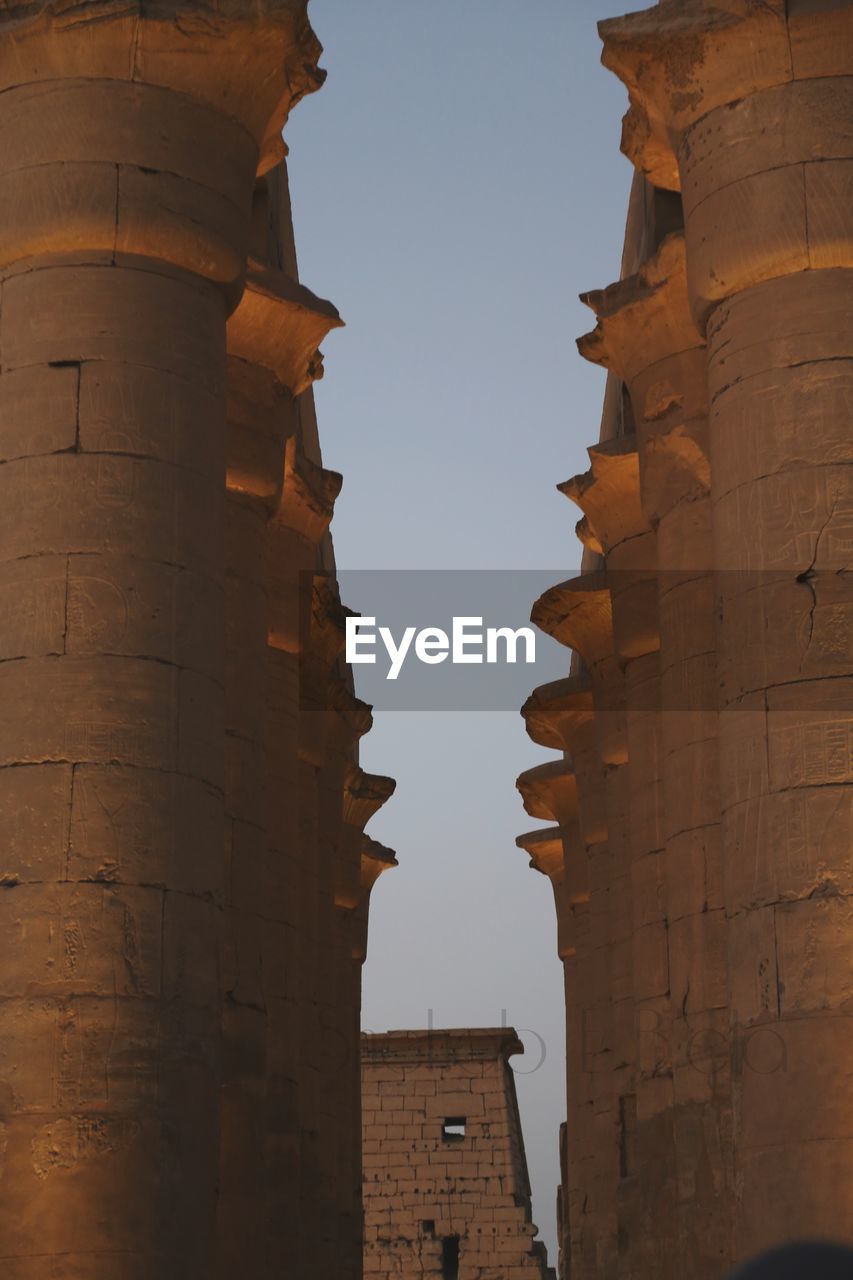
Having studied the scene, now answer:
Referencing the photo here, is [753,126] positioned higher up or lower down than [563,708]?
higher up

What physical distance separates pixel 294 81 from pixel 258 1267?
7.79 m

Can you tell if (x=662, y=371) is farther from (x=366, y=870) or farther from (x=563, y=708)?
(x=366, y=870)

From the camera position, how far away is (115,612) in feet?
30.5

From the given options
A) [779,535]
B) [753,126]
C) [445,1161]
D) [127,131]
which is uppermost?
[753,126]

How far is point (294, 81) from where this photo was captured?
11070 mm

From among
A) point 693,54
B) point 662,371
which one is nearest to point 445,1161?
point 662,371

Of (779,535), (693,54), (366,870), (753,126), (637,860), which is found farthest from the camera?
(366,870)

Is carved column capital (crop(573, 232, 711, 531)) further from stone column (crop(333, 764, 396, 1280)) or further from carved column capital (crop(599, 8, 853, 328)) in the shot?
stone column (crop(333, 764, 396, 1280))

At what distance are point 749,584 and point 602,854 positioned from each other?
12.8m

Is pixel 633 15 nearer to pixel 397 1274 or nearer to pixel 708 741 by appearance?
pixel 708 741

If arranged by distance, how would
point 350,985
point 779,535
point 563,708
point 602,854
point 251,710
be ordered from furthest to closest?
point 350,985 < point 563,708 < point 602,854 < point 251,710 < point 779,535

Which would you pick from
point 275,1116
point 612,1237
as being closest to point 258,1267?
point 275,1116

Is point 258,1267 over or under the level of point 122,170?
under

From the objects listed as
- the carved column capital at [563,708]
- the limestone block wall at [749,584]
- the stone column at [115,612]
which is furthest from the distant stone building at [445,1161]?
the stone column at [115,612]
